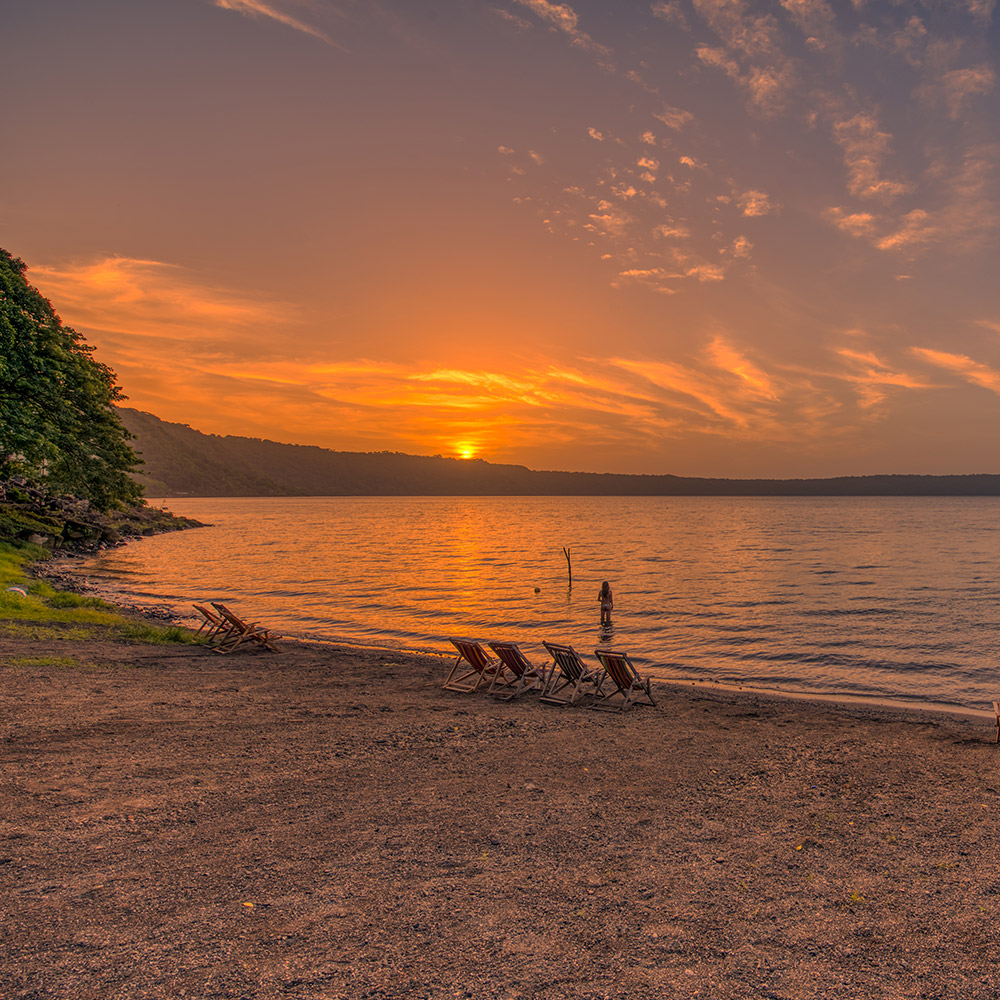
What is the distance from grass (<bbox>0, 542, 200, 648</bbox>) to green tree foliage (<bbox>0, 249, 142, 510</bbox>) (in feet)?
30.1

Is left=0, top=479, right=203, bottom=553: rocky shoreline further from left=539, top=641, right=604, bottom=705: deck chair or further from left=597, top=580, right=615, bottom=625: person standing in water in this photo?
left=539, top=641, right=604, bottom=705: deck chair

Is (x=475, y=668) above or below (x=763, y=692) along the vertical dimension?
above

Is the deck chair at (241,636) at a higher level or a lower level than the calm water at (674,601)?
higher

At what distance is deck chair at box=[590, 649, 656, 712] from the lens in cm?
1248

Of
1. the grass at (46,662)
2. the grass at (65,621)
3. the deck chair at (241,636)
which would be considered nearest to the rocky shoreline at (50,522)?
the grass at (65,621)

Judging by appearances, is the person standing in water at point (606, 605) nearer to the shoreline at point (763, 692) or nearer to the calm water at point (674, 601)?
the calm water at point (674, 601)

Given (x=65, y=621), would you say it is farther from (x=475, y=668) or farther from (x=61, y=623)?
(x=475, y=668)

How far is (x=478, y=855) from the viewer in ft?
20.2

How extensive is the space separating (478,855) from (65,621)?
54.3ft

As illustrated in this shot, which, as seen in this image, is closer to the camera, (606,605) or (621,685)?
(621,685)

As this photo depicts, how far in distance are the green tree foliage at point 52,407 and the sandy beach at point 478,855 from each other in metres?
21.7

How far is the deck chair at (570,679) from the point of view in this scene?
41.8 feet

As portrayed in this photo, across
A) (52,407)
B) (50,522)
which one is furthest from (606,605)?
(50,522)

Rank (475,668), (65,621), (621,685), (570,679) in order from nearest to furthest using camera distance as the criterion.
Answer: (621,685), (570,679), (475,668), (65,621)
